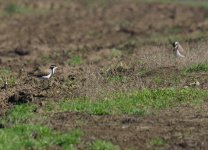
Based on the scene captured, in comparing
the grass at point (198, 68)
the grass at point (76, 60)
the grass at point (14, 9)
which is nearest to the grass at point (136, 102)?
the grass at point (198, 68)

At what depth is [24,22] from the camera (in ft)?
136

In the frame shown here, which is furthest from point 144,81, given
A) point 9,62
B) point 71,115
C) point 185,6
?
point 185,6

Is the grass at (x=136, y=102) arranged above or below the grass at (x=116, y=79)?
below

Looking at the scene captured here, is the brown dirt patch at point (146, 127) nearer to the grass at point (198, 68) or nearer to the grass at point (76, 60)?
the grass at point (198, 68)

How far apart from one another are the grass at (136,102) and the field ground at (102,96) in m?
0.02

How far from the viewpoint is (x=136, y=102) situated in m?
17.2

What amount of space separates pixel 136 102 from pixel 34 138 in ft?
10.4

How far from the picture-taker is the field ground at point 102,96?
1462cm

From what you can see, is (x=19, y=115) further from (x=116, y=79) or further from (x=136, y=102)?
(x=116, y=79)

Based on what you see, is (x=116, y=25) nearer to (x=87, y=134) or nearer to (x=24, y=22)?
(x=24, y=22)

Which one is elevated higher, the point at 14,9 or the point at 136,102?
the point at 14,9

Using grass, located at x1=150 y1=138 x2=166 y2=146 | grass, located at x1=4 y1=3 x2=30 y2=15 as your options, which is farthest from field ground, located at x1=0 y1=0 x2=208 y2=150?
grass, located at x1=4 y1=3 x2=30 y2=15

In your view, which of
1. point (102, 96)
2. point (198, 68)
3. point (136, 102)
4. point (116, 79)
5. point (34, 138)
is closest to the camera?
point (34, 138)

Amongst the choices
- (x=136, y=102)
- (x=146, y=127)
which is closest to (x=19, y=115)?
(x=136, y=102)
